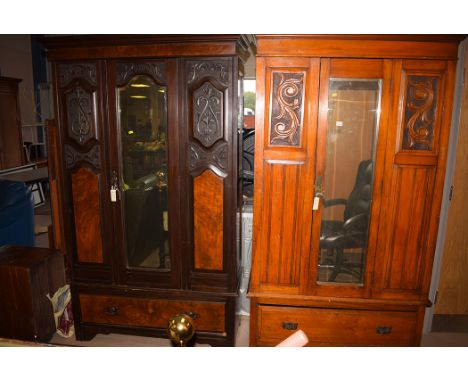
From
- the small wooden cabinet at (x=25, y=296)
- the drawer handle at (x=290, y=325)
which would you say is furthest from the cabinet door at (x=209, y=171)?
the small wooden cabinet at (x=25, y=296)

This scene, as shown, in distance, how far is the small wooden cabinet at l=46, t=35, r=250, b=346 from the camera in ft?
6.79

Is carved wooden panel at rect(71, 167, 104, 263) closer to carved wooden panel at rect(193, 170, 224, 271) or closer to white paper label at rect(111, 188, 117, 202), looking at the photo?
white paper label at rect(111, 188, 117, 202)

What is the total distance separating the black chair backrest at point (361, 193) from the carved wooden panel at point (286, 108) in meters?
0.46

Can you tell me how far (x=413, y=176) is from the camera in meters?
1.96

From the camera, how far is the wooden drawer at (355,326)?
6.95 feet

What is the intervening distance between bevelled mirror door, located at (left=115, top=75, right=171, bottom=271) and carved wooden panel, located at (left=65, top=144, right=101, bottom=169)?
169mm

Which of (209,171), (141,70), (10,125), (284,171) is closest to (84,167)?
(141,70)

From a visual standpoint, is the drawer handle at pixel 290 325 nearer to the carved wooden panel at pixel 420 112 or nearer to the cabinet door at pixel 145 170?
the cabinet door at pixel 145 170

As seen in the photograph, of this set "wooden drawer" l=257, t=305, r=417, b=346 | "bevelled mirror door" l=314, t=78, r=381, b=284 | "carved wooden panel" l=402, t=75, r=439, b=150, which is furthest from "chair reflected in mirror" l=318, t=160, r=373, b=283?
"carved wooden panel" l=402, t=75, r=439, b=150

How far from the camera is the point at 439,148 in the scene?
1.91 meters

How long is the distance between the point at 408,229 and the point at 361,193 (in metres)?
0.35

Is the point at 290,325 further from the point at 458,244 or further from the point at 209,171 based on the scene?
the point at 458,244

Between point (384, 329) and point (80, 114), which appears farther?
point (80, 114)
